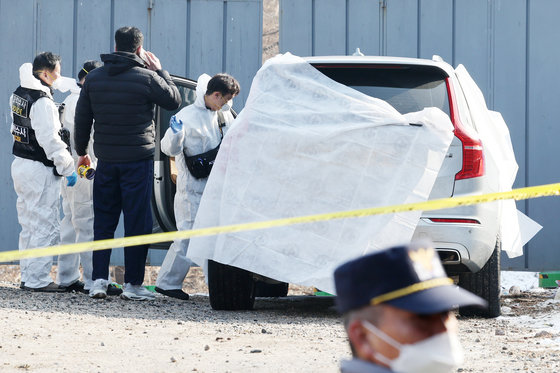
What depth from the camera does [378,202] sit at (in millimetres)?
5418

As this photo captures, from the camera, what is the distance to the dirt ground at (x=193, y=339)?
4484mm

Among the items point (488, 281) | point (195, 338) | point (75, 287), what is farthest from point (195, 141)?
point (488, 281)

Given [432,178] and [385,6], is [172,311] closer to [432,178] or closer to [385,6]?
[432,178]

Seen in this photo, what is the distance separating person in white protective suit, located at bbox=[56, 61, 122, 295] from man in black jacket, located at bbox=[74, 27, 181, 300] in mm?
676

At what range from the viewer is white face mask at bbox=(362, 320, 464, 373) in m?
1.74

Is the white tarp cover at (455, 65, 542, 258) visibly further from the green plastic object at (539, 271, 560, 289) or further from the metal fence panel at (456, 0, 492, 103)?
the metal fence panel at (456, 0, 492, 103)

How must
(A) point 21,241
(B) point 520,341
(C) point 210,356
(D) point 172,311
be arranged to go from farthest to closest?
(A) point 21,241 → (D) point 172,311 → (B) point 520,341 → (C) point 210,356

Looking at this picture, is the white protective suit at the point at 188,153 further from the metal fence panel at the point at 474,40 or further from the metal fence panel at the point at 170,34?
the metal fence panel at the point at 474,40

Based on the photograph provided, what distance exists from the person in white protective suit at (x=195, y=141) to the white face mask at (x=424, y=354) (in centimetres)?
509

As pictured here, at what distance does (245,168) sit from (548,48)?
510 centimetres

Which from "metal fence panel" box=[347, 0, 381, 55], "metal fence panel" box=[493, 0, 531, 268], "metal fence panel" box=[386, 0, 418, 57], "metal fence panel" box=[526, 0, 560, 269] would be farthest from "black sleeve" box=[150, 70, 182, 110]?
"metal fence panel" box=[526, 0, 560, 269]

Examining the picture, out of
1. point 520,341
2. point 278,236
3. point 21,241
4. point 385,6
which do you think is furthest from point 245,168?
point 385,6

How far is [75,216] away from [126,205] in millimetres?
928

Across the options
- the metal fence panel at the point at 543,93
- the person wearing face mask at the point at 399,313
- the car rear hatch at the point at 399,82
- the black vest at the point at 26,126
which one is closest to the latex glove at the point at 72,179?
the black vest at the point at 26,126
